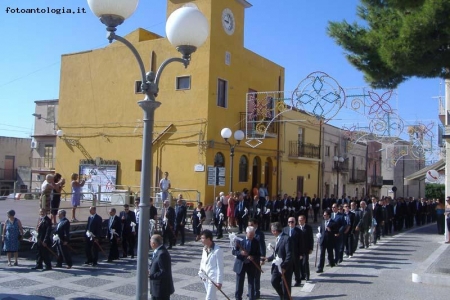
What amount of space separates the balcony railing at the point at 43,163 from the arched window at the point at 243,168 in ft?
59.0

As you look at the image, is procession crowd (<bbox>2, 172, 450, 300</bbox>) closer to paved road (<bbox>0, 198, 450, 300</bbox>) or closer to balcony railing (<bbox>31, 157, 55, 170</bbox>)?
paved road (<bbox>0, 198, 450, 300</bbox>)

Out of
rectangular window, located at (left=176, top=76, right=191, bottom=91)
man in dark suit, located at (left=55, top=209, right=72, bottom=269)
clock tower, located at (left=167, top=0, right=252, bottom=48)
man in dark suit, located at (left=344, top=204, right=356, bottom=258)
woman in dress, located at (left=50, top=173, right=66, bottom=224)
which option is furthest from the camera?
rectangular window, located at (left=176, top=76, right=191, bottom=91)

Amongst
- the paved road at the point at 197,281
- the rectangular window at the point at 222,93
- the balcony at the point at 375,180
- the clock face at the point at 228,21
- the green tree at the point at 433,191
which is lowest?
the paved road at the point at 197,281

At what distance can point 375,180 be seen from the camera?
172 ft

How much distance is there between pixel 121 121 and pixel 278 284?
19.7 metres

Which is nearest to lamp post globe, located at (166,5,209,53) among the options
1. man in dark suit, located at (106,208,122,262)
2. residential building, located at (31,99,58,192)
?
man in dark suit, located at (106,208,122,262)

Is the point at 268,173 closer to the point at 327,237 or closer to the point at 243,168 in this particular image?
the point at 243,168

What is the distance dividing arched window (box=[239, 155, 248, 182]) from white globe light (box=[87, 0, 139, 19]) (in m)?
20.8

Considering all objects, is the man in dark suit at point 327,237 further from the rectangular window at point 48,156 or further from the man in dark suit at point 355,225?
the rectangular window at point 48,156

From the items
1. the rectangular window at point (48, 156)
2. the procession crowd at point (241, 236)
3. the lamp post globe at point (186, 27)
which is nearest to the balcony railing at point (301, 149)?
the procession crowd at point (241, 236)

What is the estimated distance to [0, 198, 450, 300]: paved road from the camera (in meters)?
9.74

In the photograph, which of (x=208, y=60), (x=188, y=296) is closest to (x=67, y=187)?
(x=208, y=60)

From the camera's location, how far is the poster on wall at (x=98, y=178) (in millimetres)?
26766

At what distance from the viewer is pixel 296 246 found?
33.0ft
